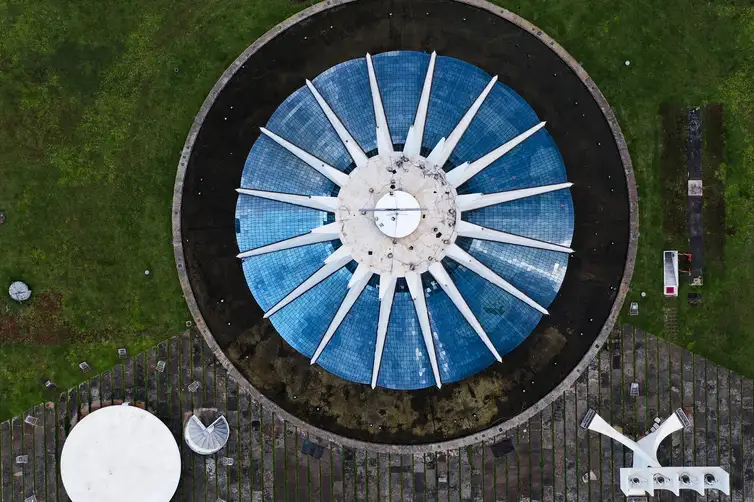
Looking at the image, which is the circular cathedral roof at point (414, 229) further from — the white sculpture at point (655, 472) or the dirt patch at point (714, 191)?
the dirt patch at point (714, 191)

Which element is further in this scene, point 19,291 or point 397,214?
point 19,291

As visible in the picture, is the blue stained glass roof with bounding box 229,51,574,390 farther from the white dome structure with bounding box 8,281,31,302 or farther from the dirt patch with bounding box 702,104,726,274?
the white dome structure with bounding box 8,281,31,302

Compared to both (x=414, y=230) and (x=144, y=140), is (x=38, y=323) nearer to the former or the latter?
(x=144, y=140)

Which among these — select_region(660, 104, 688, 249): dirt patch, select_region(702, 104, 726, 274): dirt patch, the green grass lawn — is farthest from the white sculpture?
select_region(660, 104, 688, 249): dirt patch

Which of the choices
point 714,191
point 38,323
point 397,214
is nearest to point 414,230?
point 397,214

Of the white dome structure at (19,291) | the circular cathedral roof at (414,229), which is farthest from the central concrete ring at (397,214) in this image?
the white dome structure at (19,291)

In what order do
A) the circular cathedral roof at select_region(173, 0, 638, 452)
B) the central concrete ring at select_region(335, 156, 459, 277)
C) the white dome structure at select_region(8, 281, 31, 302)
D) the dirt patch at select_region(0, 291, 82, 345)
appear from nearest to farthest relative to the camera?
1. the central concrete ring at select_region(335, 156, 459, 277)
2. the circular cathedral roof at select_region(173, 0, 638, 452)
3. the white dome structure at select_region(8, 281, 31, 302)
4. the dirt patch at select_region(0, 291, 82, 345)

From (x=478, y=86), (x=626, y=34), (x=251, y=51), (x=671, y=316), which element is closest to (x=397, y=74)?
(x=478, y=86)
